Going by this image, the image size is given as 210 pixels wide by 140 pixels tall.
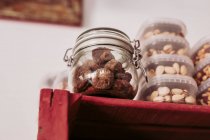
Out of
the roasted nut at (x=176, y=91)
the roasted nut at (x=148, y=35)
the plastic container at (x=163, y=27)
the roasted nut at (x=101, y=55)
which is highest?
the plastic container at (x=163, y=27)

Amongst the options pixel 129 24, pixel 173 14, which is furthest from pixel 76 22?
pixel 173 14

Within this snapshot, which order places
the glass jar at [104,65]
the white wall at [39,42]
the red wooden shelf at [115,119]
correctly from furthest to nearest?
1. the white wall at [39,42]
2. the glass jar at [104,65]
3. the red wooden shelf at [115,119]

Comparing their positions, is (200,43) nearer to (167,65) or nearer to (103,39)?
(167,65)

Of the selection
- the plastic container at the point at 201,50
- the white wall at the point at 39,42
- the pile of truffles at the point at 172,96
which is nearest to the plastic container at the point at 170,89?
the pile of truffles at the point at 172,96

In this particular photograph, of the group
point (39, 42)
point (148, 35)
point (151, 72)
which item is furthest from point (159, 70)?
point (39, 42)

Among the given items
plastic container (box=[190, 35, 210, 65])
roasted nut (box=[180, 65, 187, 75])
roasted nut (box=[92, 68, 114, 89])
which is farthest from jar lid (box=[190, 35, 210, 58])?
roasted nut (box=[92, 68, 114, 89])

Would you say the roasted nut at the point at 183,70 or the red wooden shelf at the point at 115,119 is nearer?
the red wooden shelf at the point at 115,119

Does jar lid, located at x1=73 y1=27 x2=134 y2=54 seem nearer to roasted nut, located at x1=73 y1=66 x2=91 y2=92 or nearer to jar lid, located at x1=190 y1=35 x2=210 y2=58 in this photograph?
roasted nut, located at x1=73 y1=66 x2=91 y2=92

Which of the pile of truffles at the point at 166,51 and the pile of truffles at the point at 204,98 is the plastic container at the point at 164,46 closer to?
the pile of truffles at the point at 166,51
